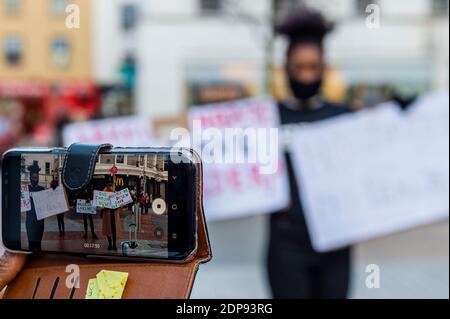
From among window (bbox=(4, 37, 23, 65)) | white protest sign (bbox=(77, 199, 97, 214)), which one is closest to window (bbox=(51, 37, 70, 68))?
window (bbox=(4, 37, 23, 65))

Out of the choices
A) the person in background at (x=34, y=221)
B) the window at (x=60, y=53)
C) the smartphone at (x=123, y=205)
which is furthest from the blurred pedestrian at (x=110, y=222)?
the window at (x=60, y=53)

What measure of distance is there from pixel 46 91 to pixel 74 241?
2146 cm

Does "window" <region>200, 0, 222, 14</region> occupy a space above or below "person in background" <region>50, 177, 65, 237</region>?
above

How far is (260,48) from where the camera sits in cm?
1730

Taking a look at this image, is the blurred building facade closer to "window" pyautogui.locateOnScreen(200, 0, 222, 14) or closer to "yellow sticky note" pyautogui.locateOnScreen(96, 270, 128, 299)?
"window" pyautogui.locateOnScreen(200, 0, 222, 14)

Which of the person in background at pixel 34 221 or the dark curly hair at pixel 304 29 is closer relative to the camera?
the person in background at pixel 34 221

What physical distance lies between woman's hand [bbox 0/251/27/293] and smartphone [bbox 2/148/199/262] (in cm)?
10

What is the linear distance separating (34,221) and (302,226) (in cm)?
157

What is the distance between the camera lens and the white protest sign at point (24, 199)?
3.38ft

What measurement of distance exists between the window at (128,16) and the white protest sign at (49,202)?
20780mm

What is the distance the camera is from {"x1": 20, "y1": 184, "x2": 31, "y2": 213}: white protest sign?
3.38 feet

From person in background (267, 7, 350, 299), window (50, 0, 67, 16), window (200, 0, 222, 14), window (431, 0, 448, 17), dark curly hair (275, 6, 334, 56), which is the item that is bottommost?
person in background (267, 7, 350, 299)

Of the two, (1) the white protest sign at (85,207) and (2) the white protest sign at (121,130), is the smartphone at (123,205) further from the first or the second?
(2) the white protest sign at (121,130)
